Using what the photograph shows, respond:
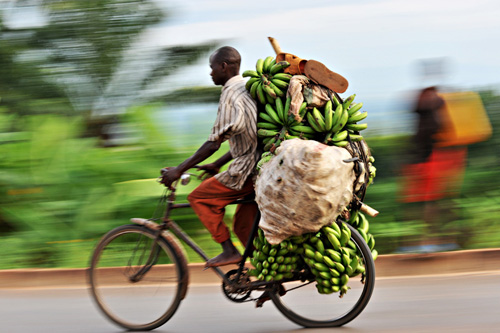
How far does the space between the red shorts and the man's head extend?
9.30 ft

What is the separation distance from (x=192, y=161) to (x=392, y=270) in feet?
7.70

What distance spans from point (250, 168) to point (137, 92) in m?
4.08

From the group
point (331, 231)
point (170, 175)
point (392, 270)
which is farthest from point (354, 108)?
point (392, 270)

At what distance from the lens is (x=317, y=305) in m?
4.27

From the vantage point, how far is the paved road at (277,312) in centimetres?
426

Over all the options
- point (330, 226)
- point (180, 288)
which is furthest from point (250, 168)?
point (180, 288)

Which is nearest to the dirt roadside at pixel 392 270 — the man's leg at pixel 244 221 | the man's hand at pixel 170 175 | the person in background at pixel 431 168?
the person in background at pixel 431 168

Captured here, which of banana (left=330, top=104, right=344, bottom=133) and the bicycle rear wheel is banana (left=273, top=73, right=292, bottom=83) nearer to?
banana (left=330, top=104, right=344, bottom=133)

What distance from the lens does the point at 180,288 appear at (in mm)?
4121

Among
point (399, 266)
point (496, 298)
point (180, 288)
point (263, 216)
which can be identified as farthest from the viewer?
point (399, 266)

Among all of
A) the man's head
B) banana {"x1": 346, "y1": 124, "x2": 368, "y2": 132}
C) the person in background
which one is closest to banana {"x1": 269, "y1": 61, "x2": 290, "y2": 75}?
the man's head

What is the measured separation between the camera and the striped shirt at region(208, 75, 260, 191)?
387 centimetres

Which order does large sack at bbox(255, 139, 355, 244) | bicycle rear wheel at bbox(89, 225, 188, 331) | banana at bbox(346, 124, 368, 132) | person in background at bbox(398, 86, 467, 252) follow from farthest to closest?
person in background at bbox(398, 86, 467, 252) → bicycle rear wheel at bbox(89, 225, 188, 331) → banana at bbox(346, 124, 368, 132) → large sack at bbox(255, 139, 355, 244)

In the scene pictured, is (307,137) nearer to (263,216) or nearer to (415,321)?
(263,216)
